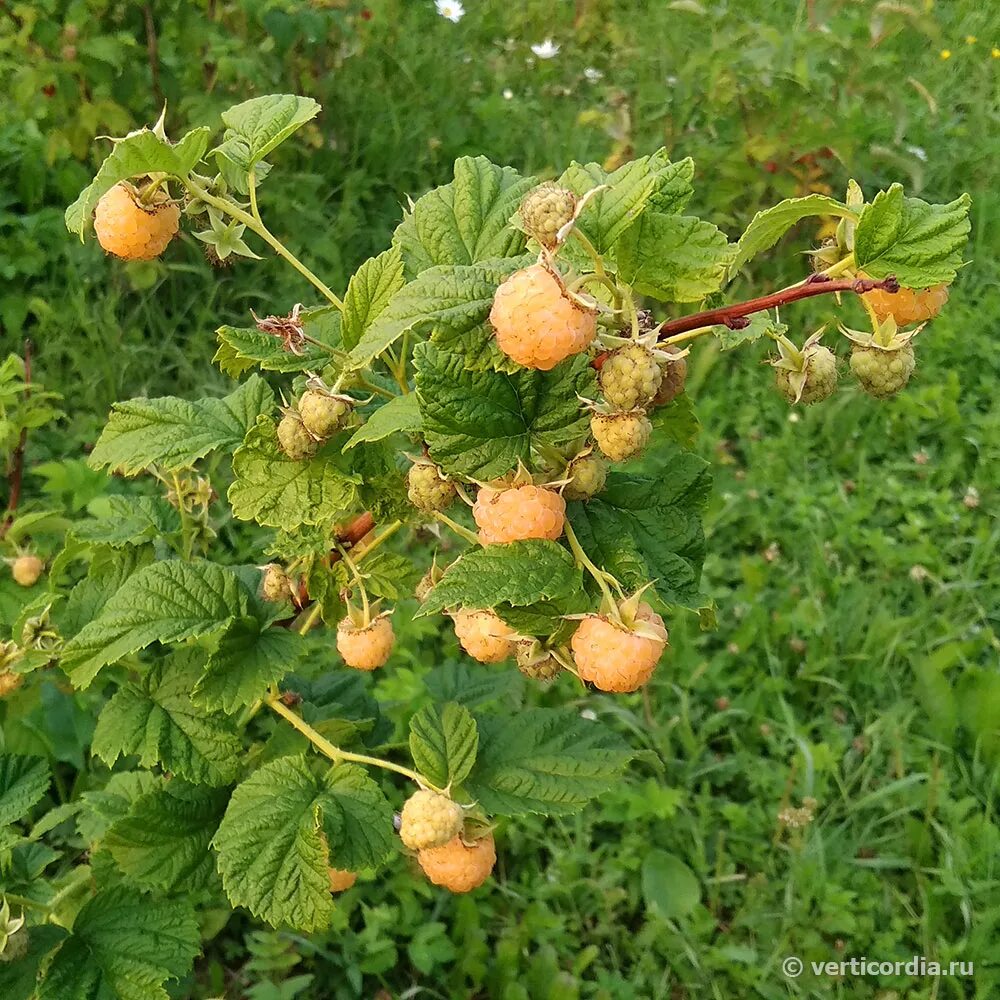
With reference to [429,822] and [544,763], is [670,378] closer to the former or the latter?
[429,822]

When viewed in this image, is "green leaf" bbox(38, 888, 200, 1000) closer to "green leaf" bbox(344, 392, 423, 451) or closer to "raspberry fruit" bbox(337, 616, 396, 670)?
"raspberry fruit" bbox(337, 616, 396, 670)

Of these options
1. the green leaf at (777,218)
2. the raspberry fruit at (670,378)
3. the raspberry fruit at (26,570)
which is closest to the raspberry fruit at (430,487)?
the raspberry fruit at (670,378)

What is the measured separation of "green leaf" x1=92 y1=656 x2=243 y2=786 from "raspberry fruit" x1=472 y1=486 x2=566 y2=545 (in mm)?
591

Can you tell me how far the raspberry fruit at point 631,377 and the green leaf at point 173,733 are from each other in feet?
2.50

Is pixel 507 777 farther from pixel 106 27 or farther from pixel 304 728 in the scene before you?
pixel 106 27

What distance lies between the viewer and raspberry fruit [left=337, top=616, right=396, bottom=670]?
Answer: 3.94 ft

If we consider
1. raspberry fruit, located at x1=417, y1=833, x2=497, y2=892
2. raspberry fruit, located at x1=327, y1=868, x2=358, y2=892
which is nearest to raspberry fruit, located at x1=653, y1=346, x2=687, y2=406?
raspberry fruit, located at x1=417, y1=833, x2=497, y2=892

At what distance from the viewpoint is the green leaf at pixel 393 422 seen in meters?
0.92

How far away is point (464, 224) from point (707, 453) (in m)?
2.14

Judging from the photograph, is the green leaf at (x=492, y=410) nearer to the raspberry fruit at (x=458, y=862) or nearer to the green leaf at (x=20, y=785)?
the raspberry fruit at (x=458, y=862)

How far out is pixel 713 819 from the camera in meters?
2.31

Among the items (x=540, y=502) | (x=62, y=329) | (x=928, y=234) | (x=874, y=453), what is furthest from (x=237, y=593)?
(x=874, y=453)

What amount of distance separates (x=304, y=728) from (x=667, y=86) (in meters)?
3.27

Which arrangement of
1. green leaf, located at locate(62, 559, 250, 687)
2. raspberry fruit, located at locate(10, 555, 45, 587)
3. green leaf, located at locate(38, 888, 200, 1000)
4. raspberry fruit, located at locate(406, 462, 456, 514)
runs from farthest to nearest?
raspberry fruit, located at locate(10, 555, 45, 587)
green leaf, located at locate(38, 888, 200, 1000)
green leaf, located at locate(62, 559, 250, 687)
raspberry fruit, located at locate(406, 462, 456, 514)
